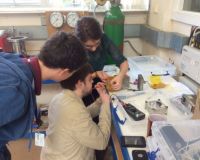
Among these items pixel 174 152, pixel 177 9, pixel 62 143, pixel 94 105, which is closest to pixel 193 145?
pixel 174 152

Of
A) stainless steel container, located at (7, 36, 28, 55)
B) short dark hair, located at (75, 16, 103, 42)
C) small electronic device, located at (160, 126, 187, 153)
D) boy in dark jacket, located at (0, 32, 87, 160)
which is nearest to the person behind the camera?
boy in dark jacket, located at (0, 32, 87, 160)

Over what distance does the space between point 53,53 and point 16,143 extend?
1.71 metres

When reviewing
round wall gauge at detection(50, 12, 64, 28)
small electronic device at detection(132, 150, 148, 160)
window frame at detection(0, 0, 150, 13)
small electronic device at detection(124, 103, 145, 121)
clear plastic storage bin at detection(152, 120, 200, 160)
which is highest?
window frame at detection(0, 0, 150, 13)

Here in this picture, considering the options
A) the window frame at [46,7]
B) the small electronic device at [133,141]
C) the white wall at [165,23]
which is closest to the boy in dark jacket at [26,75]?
the small electronic device at [133,141]

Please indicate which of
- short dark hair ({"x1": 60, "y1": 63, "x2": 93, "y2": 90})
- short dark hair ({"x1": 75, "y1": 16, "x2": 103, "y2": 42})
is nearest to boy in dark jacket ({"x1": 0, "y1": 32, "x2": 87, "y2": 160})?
short dark hair ({"x1": 60, "y1": 63, "x2": 93, "y2": 90})

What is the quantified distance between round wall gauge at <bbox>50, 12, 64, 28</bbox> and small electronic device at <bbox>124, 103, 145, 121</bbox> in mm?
1207

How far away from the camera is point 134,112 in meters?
1.17

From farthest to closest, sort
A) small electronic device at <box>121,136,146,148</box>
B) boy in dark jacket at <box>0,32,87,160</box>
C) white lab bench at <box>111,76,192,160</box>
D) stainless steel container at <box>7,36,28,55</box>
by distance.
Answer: stainless steel container at <box>7,36,28,55</box> < white lab bench at <box>111,76,192,160</box> < small electronic device at <box>121,136,146,148</box> < boy in dark jacket at <box>0,32,87,160</box>

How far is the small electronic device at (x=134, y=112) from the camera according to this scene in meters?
1.13

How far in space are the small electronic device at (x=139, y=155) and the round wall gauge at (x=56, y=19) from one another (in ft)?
5.03

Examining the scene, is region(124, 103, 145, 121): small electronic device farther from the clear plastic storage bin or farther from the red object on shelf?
the red object on shelf

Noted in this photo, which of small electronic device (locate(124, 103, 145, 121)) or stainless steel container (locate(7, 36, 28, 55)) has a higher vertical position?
stainless steel container (locate(7, 36, 28, 55))

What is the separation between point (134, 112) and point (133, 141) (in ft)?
0.68

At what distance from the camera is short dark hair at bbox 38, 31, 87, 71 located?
84cm
